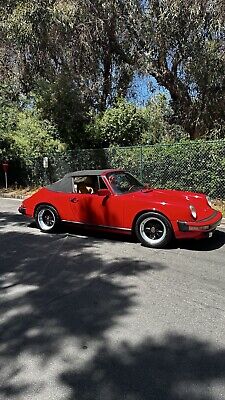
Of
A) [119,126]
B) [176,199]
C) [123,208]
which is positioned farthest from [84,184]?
[119,126]

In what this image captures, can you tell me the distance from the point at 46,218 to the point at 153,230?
2519 millimetres

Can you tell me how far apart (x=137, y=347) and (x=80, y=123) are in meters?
13.2

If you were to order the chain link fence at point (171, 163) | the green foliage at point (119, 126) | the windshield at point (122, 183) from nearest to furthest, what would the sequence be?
the windshield at point (122, 183), the chain link fence at point (171, 163), the green foliage at point (119, 126)

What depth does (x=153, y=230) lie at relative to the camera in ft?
21.0

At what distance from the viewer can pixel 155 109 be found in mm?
16000

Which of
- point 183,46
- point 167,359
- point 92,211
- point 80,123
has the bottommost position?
point 167,359

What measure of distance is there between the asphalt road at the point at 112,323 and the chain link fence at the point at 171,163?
15.1 feet

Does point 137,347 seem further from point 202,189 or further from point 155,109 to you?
point 155,109

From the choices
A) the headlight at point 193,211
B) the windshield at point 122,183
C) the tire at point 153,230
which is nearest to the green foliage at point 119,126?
the windshield at point 122,183

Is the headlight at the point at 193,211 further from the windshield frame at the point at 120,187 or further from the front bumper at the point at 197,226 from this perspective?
the windshield frame at the point at 120,187

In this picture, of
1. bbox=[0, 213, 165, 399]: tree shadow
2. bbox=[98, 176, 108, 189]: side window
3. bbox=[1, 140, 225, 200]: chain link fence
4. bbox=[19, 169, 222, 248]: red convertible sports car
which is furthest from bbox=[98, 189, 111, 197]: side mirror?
bbox=[1, 140, 225, 200]: chain link fence

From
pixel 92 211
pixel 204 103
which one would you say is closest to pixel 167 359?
pixel 92 211

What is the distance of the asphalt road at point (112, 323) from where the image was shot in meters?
2.68

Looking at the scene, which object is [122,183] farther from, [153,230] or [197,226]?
[197,226]
